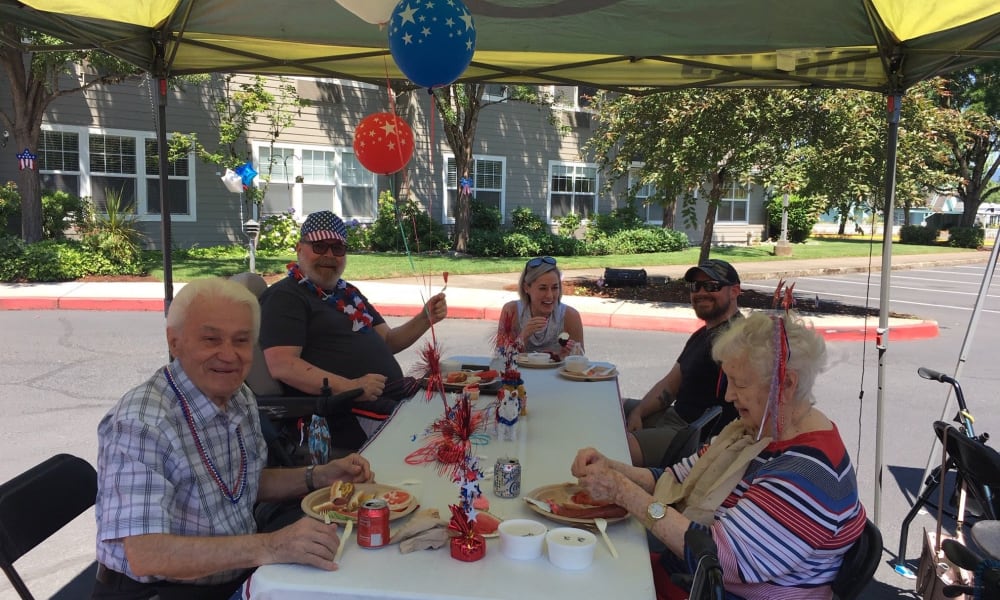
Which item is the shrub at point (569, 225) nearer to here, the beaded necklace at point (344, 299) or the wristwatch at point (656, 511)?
the beaded necklace at point (344, 299)

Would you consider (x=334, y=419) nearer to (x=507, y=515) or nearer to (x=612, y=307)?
(x=507, y=515)

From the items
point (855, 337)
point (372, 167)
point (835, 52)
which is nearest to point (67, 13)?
point (372, 167)

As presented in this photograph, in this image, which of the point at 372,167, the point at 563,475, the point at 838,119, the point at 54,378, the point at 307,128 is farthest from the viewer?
the point at 307,128

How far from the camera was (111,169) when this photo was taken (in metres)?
15.8

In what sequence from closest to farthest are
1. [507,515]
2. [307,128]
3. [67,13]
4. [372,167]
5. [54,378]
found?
[507,515] < [67,13] < [372,167] < [54,378] < [307,128]

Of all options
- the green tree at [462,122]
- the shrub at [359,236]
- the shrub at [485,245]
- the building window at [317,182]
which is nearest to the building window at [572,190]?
the green tree at [462,122]

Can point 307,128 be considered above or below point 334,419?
above

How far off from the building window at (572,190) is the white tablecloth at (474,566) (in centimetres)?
1985

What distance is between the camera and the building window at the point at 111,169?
15.1 metres

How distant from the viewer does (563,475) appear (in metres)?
2.60

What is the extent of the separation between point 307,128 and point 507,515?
17577mm

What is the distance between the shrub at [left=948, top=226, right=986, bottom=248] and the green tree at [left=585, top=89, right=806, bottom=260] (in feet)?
81.4

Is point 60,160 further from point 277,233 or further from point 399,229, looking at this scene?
point 399,229

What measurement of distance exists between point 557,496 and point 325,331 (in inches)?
77.2
